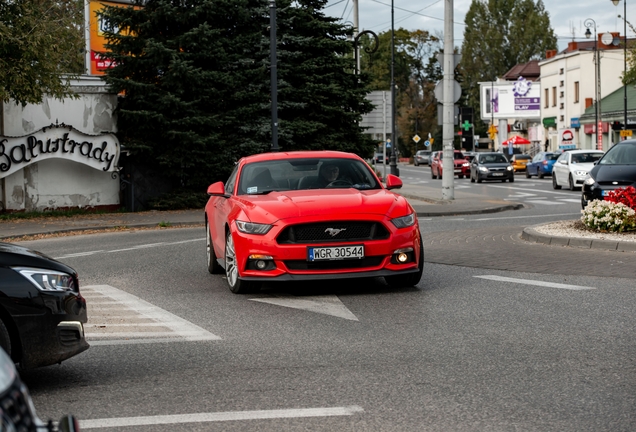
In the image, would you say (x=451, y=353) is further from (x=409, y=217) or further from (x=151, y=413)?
(x=409, y=217)

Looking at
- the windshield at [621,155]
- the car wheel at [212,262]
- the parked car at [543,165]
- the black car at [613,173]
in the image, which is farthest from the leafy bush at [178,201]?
the parked car at [543,165]

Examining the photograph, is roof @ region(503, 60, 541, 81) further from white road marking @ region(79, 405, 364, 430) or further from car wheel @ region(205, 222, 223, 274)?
white road marking @ region(79, 405, 364, 430)

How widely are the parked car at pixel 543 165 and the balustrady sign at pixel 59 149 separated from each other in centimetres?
3469

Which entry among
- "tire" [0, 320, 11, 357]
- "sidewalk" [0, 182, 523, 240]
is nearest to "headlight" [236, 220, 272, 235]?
"tire" [0, 320, 11, 357]

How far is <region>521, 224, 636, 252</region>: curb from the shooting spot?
551 inches

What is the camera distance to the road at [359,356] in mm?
5230

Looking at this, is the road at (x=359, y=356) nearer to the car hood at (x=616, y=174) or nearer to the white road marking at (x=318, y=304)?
the white road marking at (x=318, y=304)

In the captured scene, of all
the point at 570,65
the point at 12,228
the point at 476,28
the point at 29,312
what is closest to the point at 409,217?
the point at 29,312

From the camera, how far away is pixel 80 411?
17.8ft

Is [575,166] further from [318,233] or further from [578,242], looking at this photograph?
[318,233]

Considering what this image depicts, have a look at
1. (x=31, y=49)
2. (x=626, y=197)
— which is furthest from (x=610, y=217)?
(x=31, y=49)

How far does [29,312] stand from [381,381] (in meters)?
2.05

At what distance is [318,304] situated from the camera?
947cm

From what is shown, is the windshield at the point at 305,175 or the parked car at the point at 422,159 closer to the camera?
the windshield at the point at 305,175
